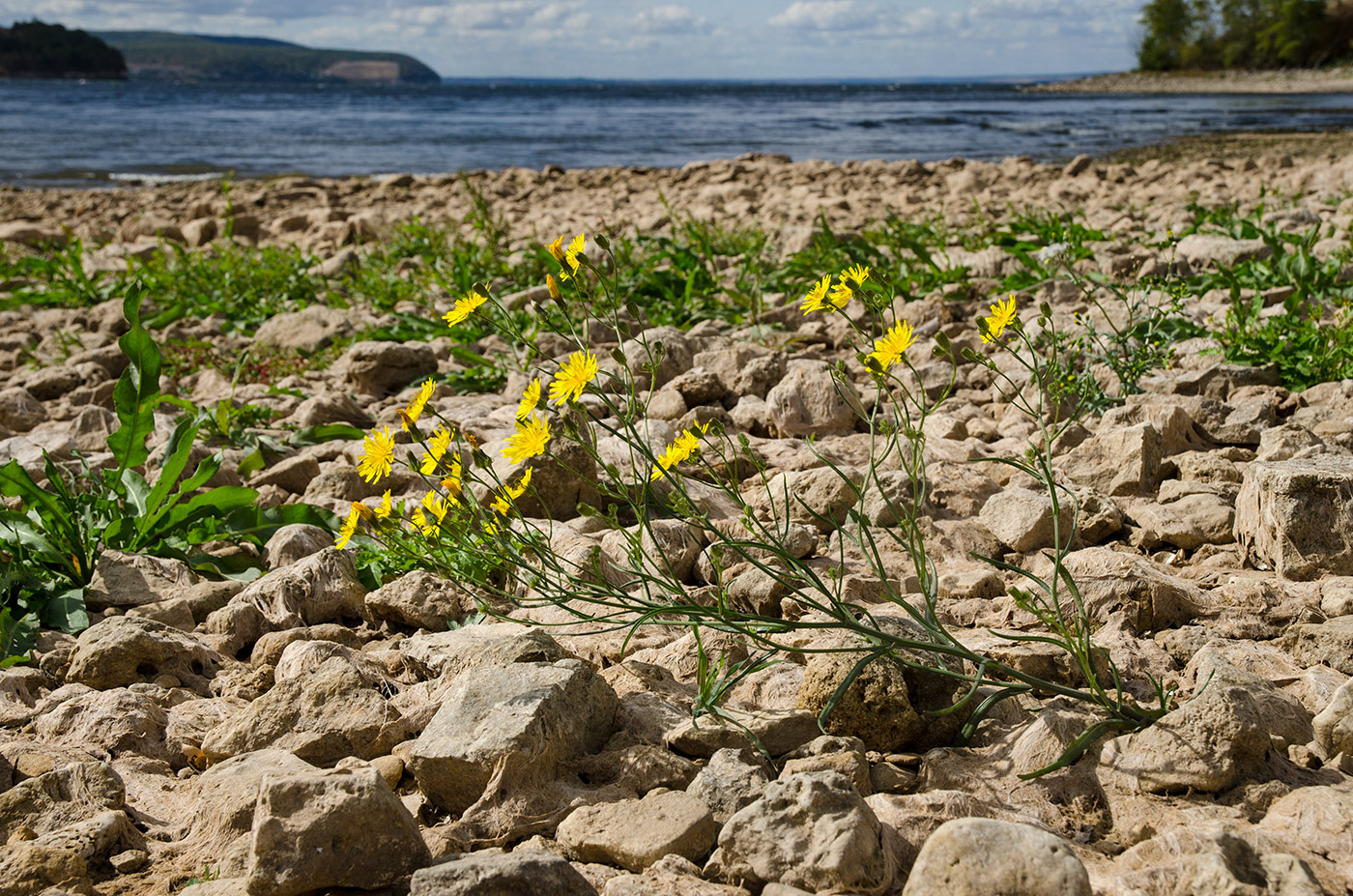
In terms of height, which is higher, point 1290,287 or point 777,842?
point 1290,287

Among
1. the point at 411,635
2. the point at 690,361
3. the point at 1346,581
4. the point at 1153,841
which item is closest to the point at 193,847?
the point at 411,635

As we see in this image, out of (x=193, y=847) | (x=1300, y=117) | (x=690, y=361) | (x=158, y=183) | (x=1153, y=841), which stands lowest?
(x=193, y=847)

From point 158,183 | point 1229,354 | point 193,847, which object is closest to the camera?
point 193,847

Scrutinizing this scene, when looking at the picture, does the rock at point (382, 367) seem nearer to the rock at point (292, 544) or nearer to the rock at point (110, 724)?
the rock at point (292, 544)

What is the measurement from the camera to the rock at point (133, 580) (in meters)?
2.60

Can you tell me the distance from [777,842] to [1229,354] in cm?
301

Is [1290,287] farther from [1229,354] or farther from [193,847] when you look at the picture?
[193,847]

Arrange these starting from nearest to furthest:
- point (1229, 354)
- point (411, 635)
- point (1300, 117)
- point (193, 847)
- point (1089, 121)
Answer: point (193, 847) < point (411, 635) < point (1229, 354) < point (1300, 117) < point (1089, 121)

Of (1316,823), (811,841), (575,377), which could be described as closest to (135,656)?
(575,377)

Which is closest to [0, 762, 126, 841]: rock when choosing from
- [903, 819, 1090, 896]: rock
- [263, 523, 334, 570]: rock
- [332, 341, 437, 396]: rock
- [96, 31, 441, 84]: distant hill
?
[263, 523, 334, 570]: rock

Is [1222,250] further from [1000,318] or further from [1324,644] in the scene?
[1000,318]

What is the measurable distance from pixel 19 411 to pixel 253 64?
425 feet

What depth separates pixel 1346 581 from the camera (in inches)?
84.9

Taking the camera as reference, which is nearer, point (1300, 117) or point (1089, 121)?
point (1300, 117)
